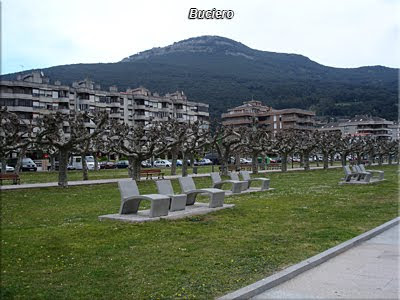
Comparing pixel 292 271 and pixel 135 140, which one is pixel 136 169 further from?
pixel 292 271

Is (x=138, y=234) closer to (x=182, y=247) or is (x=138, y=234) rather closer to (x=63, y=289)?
(x=182, y=247)

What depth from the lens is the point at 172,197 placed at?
14.0 meters

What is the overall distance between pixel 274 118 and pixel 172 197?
123758 mm

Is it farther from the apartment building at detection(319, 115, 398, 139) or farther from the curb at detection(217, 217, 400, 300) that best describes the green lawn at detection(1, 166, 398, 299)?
the apartment building at detection(319, 115, 398, 139)

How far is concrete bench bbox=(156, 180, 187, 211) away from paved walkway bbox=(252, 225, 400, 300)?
597cm

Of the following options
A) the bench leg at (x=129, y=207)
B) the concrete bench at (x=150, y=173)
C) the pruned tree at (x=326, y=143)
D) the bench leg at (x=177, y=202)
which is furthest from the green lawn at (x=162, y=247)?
the pruned tree at (x=326, y=143)

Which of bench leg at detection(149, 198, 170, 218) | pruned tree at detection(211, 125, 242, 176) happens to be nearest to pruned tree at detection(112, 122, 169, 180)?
pruned tree at detection(211, 125, 242, 176)

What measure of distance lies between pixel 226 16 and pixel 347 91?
636ft

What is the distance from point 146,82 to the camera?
180 m

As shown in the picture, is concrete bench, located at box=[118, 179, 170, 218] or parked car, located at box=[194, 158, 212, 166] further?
parked car, located at box=[194, 158, 212, 166]

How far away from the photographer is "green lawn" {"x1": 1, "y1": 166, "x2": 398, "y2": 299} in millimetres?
6660

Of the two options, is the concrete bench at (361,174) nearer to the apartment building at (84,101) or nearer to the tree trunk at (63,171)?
the tree trunk at (63,171)

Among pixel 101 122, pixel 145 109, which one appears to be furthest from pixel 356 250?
pixel 145 109

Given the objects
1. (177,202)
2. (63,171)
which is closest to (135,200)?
(177,202)
